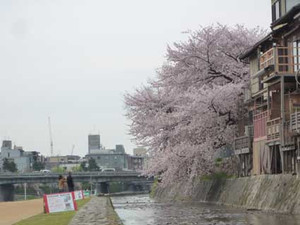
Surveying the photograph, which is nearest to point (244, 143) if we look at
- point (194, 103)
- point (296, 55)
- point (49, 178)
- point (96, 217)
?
point (194, 103)

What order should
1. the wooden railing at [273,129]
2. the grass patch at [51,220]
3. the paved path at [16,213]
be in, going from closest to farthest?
the grass patch at [51,220] < the wooden railing at [273,129] < the paved path at [16,213]

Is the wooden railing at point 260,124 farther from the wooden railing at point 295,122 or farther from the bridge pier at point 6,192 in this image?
the bridge pier at point 6,192

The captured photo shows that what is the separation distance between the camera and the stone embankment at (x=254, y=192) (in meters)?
26.8

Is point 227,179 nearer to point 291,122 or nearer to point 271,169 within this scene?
point 271,169

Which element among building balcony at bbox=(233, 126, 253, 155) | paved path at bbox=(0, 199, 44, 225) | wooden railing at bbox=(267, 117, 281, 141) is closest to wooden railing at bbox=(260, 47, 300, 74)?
wooden railing at bbox=(267, 117, 281, 141)

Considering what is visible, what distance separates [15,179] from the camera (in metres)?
120

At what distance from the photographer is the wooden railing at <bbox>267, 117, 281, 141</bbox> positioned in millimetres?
31156

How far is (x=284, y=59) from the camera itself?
3278 cm

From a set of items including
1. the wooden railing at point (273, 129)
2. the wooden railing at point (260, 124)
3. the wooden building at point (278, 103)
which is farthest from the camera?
the wooden railing at point (260, 124)

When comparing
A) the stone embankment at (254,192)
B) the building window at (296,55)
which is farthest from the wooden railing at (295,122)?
the building window at (296,55)

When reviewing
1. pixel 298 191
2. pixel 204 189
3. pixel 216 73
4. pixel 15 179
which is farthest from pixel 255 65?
pixel 15 179

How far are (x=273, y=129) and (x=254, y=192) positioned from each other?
406 centimetres

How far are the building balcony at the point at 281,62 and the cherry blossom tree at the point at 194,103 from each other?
24.7 ft

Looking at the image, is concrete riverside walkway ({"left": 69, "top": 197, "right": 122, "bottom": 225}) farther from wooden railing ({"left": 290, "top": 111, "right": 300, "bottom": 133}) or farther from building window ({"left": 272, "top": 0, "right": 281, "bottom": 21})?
building window ({"left": 272, "top": 0, "right": 281, "bottom": 21})
